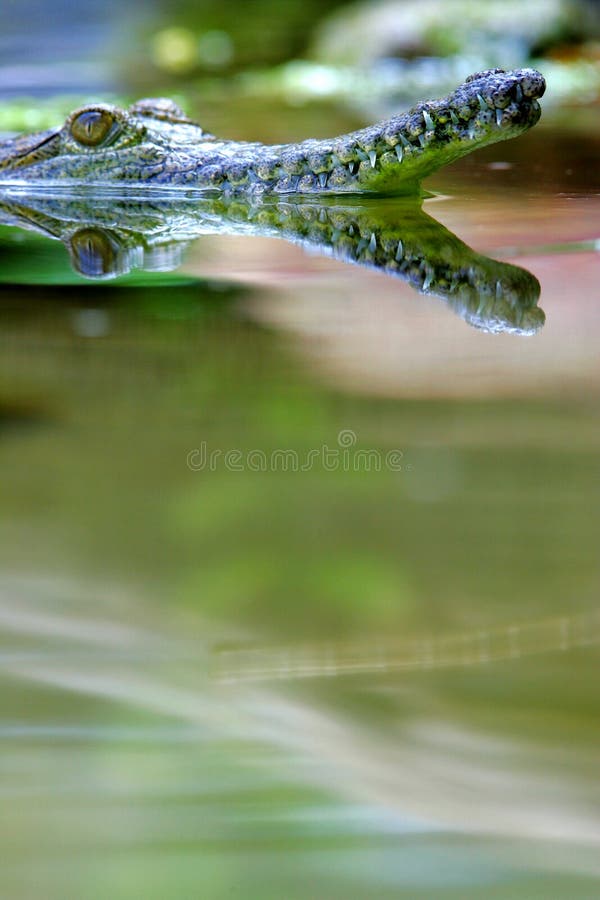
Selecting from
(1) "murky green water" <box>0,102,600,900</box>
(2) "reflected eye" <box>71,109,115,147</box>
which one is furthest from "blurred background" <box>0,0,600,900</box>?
(2) "reflected eye" <box>71,109,115,147</box>

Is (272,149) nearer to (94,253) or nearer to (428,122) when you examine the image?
(428,122)

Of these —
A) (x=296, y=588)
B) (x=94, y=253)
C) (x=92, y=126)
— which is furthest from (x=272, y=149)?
(x=296, y=588)

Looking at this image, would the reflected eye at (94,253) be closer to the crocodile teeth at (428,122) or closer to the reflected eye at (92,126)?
the reflected eye at (92,126)

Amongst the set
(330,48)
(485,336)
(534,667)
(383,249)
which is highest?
(330,48)

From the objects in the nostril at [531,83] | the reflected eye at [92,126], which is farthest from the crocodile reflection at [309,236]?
the nostril at [531,83]

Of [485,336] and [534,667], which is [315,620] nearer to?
[534,667]

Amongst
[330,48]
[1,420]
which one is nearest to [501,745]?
[1,420]
